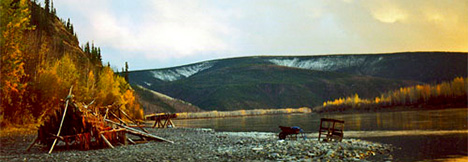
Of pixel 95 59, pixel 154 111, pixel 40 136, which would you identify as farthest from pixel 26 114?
pixel 154 111

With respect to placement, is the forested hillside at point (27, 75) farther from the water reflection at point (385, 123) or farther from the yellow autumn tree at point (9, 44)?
the water reflection at point (385, 123)

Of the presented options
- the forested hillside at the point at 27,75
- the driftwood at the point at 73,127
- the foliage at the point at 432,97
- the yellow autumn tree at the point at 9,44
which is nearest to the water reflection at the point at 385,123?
the forested hillside at the point at 27,75

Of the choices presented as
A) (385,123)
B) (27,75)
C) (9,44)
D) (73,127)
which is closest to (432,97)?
(385,123)

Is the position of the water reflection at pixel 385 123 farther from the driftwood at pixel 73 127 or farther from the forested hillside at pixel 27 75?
the driftwood at pixel 73 127

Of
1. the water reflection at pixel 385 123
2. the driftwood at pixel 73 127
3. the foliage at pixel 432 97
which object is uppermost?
the foliage at pixel 432 97

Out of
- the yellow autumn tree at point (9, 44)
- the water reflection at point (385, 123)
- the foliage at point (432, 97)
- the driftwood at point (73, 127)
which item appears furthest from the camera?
the foliage at point (432, 97)

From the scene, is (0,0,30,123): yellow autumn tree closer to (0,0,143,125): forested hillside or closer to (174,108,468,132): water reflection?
(0,0,143,125): forested hillside

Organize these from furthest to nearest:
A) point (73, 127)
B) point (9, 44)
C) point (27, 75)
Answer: point (27, 75) < point (9, 44) < point (73, 127)

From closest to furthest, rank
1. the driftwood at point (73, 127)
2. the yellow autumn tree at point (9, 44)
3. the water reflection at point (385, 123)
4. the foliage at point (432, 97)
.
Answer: the driftwood at point (73, 127)
the yellow autumn tree at point (9, 44)
the water reflection at point (385, 123)
the foliage at point (432, 97)

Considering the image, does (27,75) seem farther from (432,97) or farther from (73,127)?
(432,97)

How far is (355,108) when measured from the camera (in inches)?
6107

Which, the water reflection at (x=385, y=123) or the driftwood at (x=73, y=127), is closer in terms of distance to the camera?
the driftwood at (x=73, y=127)

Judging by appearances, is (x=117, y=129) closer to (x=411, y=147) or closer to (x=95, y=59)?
(x=411, y=147)

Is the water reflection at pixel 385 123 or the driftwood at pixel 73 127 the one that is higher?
the driftwood at pixel 73 127
